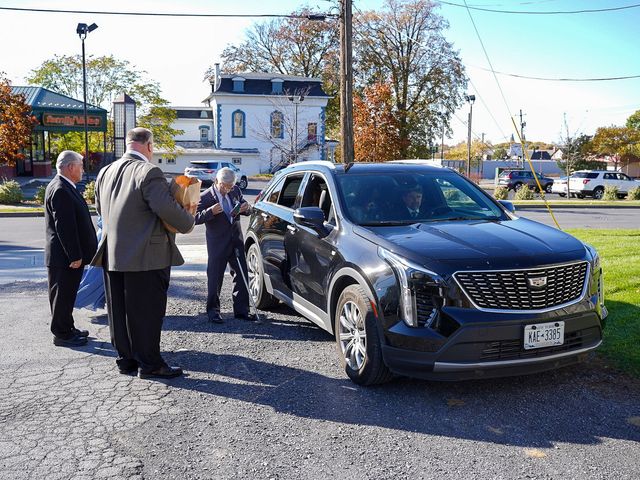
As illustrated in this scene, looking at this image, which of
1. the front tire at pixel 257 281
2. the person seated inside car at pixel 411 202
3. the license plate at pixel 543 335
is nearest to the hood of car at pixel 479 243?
the person seated inside car at pixel 411 202

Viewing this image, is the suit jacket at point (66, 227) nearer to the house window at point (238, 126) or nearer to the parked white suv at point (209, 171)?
the parked white suv at point (209, 171)

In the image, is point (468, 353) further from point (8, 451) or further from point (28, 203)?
point (28, 203)

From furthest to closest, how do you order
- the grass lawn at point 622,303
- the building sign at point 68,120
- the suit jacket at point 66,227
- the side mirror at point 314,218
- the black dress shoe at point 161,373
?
the building sign at point 68,120 → the suit jacket at point 66,227 → the side mirror at point 314,218 → the grass lawn at point 622,303 → the black dress shoe at point 161,373

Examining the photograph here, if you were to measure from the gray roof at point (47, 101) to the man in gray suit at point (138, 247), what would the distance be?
33283 millimetres

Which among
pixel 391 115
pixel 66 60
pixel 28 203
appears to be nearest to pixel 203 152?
pixel 66 60

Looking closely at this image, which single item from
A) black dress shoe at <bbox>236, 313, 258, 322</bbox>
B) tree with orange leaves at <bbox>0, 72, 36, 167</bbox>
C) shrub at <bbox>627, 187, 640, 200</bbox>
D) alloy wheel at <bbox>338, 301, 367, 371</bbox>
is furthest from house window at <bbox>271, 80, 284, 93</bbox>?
alloy wheel at <bbox>338, 301, 367, 371</bbox>

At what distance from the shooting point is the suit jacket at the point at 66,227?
239 inches

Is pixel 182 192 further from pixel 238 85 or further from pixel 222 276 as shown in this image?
pixel 238 85

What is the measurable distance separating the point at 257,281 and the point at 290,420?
3.36 meters

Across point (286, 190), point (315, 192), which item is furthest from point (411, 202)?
point (286, 190)

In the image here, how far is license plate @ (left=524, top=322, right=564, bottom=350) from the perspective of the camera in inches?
177

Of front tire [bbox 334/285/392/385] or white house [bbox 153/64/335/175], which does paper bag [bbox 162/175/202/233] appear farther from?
white house [bbox 153/64/335/175]

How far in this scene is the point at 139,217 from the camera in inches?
199

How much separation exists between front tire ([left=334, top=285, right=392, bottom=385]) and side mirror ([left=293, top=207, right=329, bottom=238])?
0.74m
